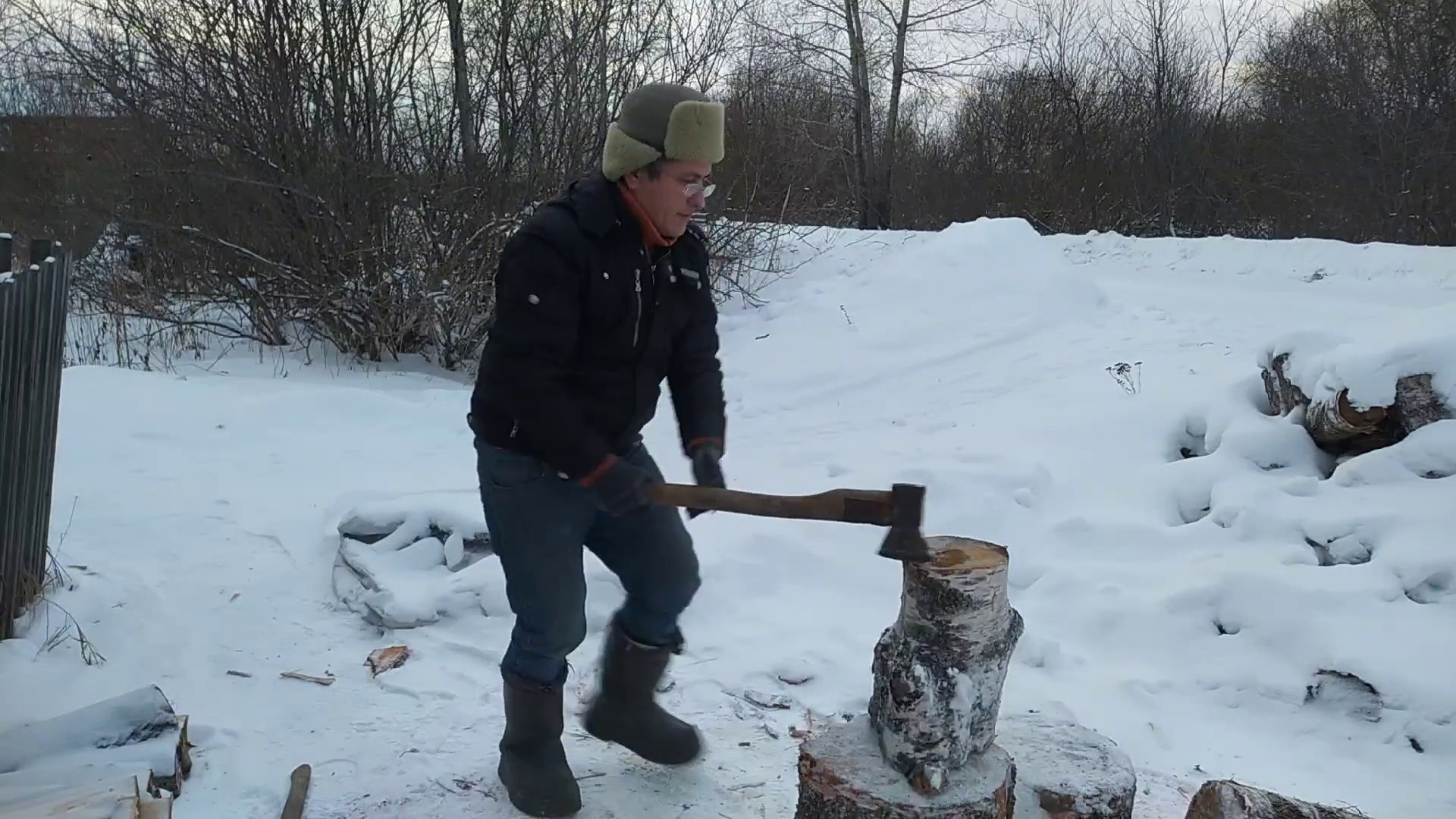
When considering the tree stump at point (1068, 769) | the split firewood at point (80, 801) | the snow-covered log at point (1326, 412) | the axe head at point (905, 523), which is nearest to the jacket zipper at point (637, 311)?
the axe head at point (905, 523)

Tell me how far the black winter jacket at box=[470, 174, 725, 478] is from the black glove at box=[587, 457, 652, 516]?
0.11 ft

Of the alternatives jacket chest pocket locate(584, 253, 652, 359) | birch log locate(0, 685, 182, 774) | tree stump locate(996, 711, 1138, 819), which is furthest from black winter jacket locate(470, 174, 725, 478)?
tree stump locate(996, 711, 1138, 819)

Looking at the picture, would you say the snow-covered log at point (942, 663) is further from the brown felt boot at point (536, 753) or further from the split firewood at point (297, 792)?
the split firewood at point (297, 792)

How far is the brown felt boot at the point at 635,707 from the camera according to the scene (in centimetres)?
274

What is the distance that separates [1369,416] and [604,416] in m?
3.34

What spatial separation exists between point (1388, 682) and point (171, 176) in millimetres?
8365

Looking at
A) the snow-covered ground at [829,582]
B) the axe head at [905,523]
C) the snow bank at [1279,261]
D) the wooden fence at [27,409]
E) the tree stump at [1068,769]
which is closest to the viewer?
the axe head at [905,523]

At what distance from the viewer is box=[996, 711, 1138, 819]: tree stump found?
2.39 m

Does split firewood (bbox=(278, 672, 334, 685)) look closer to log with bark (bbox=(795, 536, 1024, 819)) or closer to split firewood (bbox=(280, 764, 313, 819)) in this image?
split firewood (bbox=(280, 764, 313, 819))

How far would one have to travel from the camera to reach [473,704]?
3143 millimetres

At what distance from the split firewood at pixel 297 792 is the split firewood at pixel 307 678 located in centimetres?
52

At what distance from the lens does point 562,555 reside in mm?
2439

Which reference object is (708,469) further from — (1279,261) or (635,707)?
(1279,261)

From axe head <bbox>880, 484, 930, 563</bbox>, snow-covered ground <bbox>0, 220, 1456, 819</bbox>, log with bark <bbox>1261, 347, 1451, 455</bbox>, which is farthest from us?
log with bark <bbox>1261, 347, 1451, 455</bbox>
